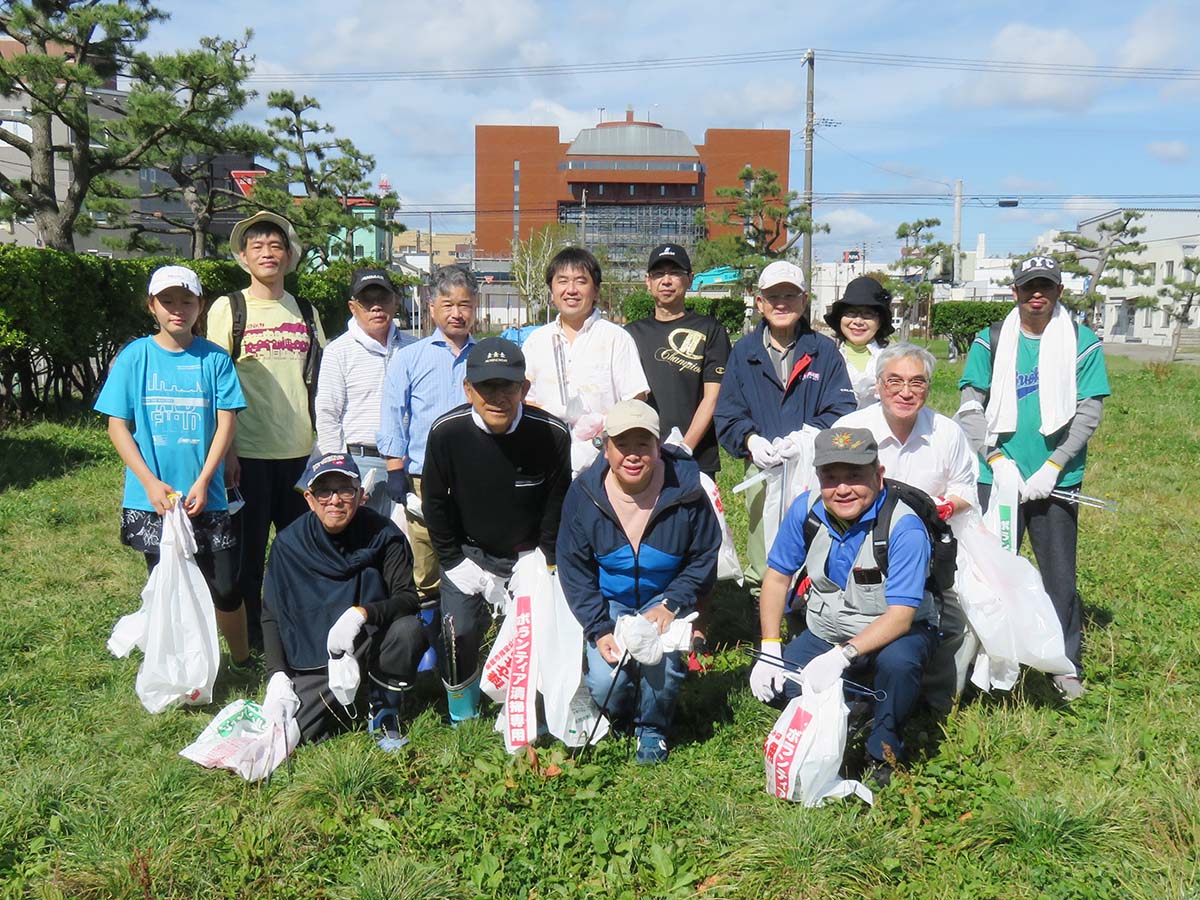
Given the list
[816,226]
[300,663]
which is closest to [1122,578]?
[300,663]

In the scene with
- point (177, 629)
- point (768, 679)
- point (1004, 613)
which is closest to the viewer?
point (768, 679)

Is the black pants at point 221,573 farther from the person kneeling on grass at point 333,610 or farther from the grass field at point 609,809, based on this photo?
the person kneeling on grass at point 333,610

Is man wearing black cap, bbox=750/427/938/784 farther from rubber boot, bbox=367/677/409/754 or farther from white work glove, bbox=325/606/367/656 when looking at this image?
white work glove, bbox=325/606/367/656

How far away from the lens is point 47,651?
14.8ft

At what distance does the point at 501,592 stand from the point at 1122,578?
13.5 feet

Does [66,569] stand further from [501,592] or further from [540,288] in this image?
[540,288]

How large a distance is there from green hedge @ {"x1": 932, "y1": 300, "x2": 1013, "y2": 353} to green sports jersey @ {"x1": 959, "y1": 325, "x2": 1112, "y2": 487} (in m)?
26.9

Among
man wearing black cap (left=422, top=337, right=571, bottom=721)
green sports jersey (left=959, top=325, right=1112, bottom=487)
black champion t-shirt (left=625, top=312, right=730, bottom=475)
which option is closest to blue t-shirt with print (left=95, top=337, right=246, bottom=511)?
man wearing black cap (left=422, top=337, right=571, bottom=721)

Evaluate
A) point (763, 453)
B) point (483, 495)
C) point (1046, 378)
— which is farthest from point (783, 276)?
point (483, 495)

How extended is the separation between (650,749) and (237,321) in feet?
8.63

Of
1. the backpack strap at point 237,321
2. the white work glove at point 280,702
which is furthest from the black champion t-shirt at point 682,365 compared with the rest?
the white work glove at point 280,702

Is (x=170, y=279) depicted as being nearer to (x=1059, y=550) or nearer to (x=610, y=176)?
(x=1059, y=550)

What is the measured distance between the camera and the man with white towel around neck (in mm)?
4047

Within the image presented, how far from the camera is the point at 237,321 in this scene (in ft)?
14.1
